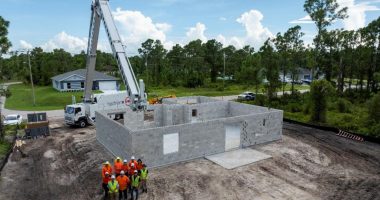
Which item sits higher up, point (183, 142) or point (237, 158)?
point (183, 142)

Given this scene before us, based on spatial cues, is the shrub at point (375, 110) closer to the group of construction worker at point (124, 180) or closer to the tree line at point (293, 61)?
the tree line at point (293, 61)

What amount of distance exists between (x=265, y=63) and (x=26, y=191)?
32.4 metres

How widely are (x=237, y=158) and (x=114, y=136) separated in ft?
28.4

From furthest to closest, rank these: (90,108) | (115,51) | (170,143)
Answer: (90,108), (115,51), (170,143)

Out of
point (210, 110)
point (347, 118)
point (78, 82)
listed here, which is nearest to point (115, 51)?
point (210, 110)

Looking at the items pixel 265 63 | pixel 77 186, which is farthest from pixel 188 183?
pixel 265 63

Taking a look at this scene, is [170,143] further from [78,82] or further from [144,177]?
[78,82]

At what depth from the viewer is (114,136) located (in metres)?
20.8

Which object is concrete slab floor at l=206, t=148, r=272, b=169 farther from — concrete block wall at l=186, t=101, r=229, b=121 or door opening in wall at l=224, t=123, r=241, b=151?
concrete block wall at l=186, t=101, r=229, b=121

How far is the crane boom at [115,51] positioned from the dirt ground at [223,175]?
484cm

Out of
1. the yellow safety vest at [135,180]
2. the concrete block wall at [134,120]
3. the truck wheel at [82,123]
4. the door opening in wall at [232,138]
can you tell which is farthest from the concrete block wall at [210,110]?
the yellow safety vest at [135,180]

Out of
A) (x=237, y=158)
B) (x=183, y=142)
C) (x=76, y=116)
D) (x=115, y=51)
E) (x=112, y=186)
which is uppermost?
(x=115, y=51)

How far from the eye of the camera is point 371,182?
1723cm

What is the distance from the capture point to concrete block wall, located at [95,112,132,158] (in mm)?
18672
